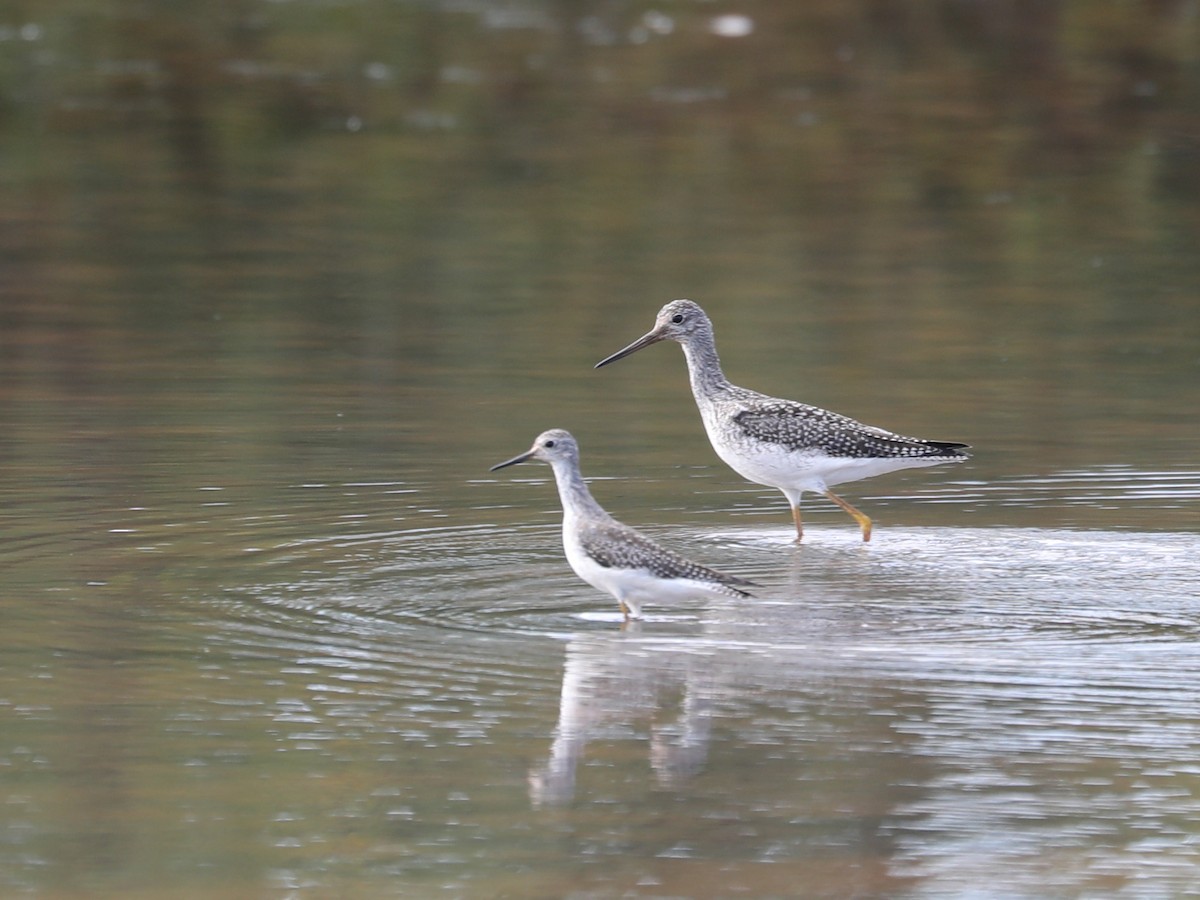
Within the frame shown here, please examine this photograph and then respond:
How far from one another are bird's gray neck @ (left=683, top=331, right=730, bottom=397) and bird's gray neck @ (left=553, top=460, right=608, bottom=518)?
100 inches

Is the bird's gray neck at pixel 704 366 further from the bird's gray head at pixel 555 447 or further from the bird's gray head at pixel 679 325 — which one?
the bird's gray head at pixel 555 447

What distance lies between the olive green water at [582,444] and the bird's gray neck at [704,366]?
547 mm

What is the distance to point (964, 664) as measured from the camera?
7.96 m

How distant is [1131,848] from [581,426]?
24.3ft

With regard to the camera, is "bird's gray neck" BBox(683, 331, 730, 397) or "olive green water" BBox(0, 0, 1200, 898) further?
"bird's gray neck" BBox(683, 331, 730, 397)

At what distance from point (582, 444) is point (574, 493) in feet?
11.2

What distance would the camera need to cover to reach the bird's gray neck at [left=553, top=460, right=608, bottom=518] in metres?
9.04

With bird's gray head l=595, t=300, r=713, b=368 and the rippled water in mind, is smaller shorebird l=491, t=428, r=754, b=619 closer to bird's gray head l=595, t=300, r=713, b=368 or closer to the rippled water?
the rippled water

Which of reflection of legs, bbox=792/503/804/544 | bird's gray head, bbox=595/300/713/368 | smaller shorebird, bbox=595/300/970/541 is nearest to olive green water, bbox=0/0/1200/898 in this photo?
reflection of legs, bbox=792/503/804/544

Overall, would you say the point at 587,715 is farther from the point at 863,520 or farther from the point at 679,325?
the point at 679,325

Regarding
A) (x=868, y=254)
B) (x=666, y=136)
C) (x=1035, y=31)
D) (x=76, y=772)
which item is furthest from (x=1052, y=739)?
(x=1035, y=31)

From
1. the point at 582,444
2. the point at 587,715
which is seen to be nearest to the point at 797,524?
the point at 582,444

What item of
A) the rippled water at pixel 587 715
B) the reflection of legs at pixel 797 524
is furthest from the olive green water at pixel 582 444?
the reflection of legs at pixel 797 524

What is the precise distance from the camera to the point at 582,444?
41.2ft
